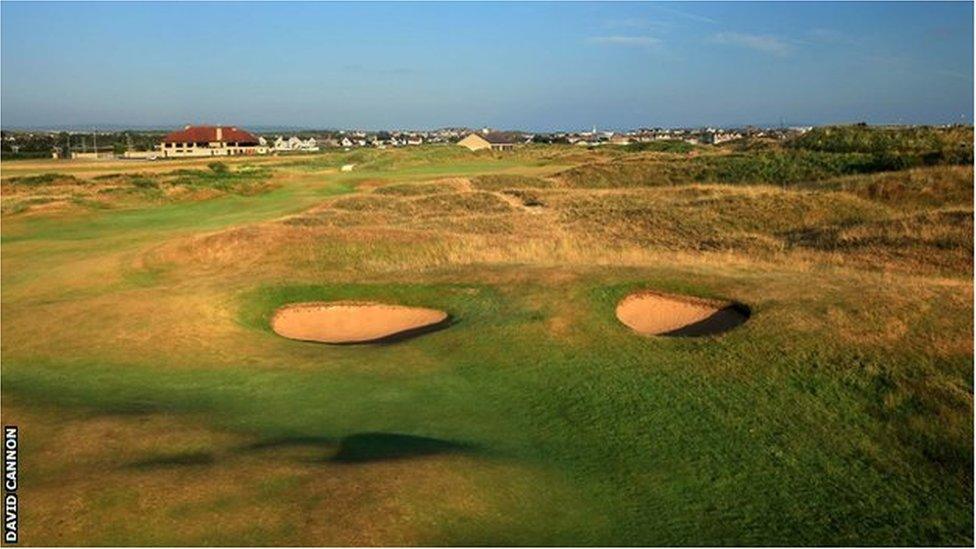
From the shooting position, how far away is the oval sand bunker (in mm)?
18938

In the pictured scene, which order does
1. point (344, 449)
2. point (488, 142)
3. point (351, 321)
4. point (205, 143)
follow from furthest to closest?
point (488, 142), point (205, 143), point (351, 321), point (344, 449)

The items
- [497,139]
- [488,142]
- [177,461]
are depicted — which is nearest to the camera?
[177,461]

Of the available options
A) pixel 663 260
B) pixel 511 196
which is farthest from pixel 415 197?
pixel 663 260

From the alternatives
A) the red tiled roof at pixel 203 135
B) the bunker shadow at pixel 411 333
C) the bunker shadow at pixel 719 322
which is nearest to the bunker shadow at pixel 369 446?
the bunker shadow at pixel 411 333

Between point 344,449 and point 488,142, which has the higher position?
point 488,142

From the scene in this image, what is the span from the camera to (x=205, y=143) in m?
131

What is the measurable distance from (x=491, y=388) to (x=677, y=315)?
7.44 metres

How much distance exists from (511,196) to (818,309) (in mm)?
33849

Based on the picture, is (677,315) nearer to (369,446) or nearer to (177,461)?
(369,446)

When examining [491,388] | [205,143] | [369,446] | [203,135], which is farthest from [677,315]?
[203,135]

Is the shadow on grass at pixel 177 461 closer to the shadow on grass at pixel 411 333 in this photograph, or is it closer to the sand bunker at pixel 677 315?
the shadow on grass at pixel 411 333

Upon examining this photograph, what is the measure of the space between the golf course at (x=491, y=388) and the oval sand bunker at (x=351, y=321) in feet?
0.28

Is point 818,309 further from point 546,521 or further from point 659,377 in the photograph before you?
point 546,521

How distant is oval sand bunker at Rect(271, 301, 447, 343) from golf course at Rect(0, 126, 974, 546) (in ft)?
0.28
